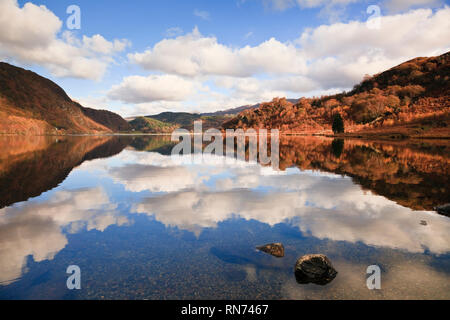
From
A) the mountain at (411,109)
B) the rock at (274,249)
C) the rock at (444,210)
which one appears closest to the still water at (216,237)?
the rock at (274,249)

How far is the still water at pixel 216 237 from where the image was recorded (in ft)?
26.8

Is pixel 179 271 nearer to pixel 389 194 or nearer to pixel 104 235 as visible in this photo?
pixel 104 235

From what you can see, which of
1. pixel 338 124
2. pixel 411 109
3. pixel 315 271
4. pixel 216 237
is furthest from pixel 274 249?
pixel 411 109

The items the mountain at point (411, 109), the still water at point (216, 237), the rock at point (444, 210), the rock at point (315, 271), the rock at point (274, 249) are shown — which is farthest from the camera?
the mountain at point (411, 109)

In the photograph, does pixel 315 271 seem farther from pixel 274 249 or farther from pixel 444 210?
pixel 444 210

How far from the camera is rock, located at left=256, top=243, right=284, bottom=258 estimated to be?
404 inches

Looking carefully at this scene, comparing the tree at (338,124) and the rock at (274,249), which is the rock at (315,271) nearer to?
the rock at (274,249)

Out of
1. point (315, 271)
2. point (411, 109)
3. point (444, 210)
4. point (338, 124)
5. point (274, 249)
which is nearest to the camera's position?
point (315, 271)

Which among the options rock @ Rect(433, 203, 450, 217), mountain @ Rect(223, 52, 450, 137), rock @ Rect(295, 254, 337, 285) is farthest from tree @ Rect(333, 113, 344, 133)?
rock @ Rect(295, 254, 337, 285)

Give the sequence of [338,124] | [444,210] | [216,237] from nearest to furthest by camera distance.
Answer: [216,237]
[444,210]
[338,124]

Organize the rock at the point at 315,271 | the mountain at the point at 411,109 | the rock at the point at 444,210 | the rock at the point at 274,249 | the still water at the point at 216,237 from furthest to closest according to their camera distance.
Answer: the mountain at the point at 411,109, the rock at the point at 444,210, the rock at the point at 274,249, the rock at the point at 315,271, the still water at the point at 216,237

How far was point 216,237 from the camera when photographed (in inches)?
476

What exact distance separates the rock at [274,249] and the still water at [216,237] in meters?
0.29

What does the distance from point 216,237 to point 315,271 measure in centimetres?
481
